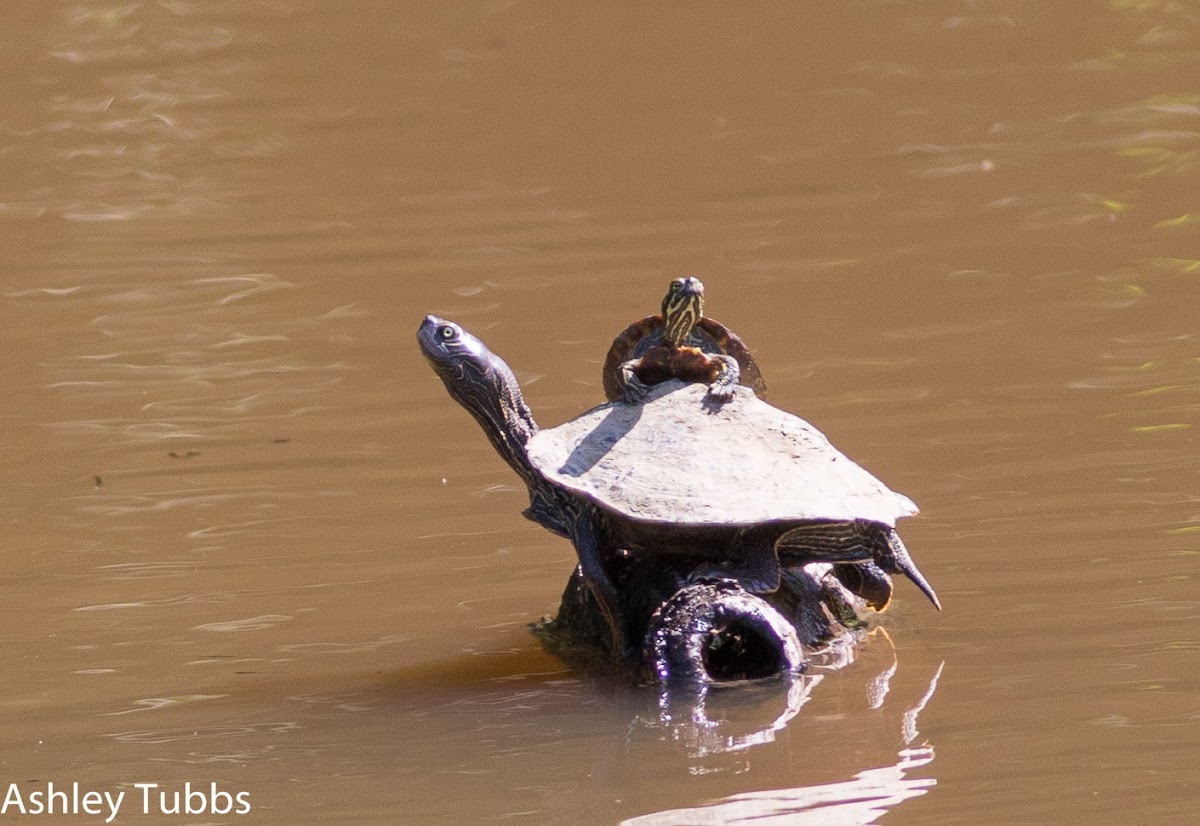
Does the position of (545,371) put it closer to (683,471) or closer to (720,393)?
(720,393)

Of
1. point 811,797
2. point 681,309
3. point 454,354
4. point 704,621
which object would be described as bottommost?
point 811,797

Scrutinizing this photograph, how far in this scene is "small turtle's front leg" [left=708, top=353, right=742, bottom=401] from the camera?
187 inches

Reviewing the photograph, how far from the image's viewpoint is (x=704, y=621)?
14.4 feet

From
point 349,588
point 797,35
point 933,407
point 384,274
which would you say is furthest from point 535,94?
point 349,588

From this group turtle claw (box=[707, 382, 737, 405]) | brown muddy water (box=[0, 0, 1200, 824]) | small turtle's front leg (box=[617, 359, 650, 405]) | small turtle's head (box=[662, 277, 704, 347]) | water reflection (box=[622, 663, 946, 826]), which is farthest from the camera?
small turtle's front leg (box=[617, 359, 650, 405])

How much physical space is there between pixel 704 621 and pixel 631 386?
78 cm

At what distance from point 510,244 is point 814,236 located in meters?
1.71

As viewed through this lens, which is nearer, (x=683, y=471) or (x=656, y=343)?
(x=683, y=471)

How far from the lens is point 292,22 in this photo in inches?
516

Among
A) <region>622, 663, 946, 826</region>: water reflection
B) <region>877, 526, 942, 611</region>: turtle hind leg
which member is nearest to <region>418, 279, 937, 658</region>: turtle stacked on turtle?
<region>877, 526, 942, 611</region>: turtle hind leg

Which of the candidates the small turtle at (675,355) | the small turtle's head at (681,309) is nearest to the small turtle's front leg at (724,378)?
the small turtle at (675,355)

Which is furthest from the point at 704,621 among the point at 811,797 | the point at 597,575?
the point at 811,797

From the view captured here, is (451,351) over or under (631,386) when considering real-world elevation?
over

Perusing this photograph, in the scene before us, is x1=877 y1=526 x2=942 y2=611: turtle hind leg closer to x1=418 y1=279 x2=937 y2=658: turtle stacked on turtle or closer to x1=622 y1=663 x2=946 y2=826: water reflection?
x1=418 y1=279 x2=937 y2=658: turtle stacked on turtle
